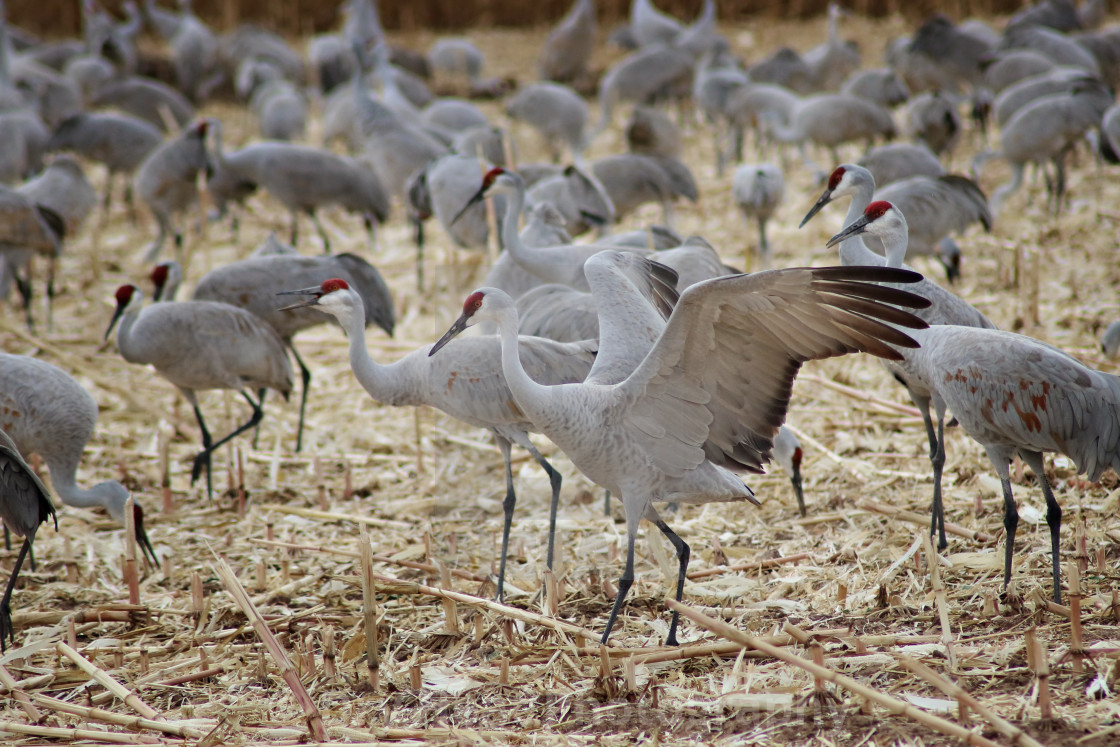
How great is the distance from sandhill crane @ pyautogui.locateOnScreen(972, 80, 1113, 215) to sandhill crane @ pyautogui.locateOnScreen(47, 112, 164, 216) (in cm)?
729

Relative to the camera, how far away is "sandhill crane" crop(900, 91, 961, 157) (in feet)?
29.6

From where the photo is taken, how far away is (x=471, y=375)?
13.7 ft

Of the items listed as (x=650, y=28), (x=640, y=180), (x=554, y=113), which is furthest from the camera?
(x=650, y=28)

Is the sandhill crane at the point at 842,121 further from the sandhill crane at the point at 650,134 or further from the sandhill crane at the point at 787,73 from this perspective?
the sandhill crane at the point at 787,73

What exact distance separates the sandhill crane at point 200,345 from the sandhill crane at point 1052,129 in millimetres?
5507

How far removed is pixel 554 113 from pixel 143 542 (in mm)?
7263

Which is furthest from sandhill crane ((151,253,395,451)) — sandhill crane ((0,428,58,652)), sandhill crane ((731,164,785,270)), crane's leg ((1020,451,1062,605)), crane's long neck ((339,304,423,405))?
crane's leg ((1020,451,1062,605))

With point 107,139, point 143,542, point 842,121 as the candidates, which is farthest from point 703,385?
point 107,139

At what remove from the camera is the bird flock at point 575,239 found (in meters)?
3.36

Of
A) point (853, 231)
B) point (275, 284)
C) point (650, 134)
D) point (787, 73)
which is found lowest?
point (275, 284)

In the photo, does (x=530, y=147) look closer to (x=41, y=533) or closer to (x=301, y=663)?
(x=41, y=533)

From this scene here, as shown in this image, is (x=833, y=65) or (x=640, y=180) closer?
(x=640, y=180)

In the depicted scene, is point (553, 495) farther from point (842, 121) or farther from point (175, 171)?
point (842, 121)

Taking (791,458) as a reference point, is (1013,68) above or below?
above
